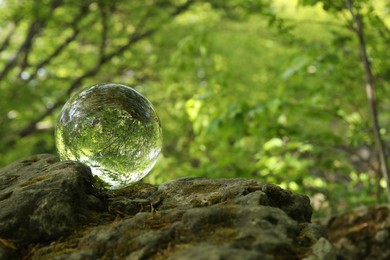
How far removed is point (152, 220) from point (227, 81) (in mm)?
3813

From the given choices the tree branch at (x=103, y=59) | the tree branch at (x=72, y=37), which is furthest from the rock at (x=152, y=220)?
the tree branch at (x=103, y=59)

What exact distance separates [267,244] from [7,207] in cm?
140

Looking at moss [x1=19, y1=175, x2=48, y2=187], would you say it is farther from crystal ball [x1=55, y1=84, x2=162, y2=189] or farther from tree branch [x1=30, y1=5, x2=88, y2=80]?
tree branch [x1=30, y1=5, x2=88, y2=80]

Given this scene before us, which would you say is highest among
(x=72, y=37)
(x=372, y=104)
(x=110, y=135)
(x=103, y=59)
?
(x=110, y=135)

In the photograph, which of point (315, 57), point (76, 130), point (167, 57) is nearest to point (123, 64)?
point (167, 57)

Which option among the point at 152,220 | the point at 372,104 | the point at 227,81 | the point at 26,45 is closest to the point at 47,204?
the point at 152,220

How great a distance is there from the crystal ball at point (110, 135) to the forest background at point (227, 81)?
1441 millimetres

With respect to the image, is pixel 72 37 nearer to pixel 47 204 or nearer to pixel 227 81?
pixel 227 81

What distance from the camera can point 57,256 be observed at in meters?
1.93

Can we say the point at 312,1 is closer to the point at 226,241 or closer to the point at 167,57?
the point at 226,241

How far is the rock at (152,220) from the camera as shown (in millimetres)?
1822

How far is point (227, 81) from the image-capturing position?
5.70m

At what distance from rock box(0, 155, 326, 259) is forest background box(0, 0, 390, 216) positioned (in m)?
1.69

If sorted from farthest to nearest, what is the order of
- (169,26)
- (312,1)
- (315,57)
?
(169,26) → (315,57) → (312,1)
